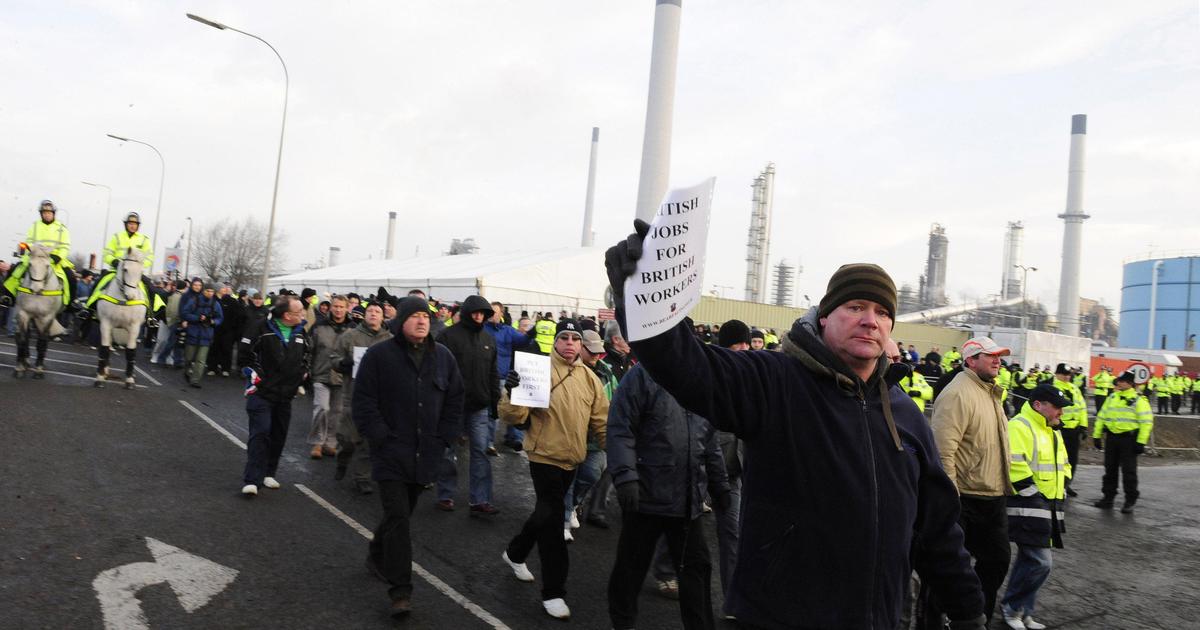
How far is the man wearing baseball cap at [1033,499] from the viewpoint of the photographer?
5.93 m

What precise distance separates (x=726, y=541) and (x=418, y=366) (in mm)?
2546

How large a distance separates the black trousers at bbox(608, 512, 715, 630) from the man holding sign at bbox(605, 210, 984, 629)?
2310 mm

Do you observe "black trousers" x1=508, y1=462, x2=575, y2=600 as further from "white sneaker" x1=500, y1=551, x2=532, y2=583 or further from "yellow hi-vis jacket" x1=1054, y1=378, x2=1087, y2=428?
"yellow hi-vis jacket" x1=1054, y1=378, x2=1087, y2=428

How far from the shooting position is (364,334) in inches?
354

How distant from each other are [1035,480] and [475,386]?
5.01 metres

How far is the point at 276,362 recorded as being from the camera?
756cm

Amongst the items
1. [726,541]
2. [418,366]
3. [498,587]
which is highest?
[418,366]

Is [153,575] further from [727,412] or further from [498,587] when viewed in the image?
[727,412]

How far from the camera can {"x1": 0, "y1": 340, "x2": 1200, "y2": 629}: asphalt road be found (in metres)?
4.86

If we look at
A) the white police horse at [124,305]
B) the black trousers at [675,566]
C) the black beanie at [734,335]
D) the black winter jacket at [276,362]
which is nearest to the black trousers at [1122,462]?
the black beanie at [734,335]

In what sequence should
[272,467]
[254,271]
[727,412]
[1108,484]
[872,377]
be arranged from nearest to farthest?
[727,412]
[872,377]
[272,467]
[1108,484]
[254,271]

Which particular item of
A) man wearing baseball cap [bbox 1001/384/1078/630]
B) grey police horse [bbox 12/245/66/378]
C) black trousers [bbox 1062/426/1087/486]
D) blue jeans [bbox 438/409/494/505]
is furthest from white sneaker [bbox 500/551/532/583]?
black trousers [bbox 1062/426/1087/486]

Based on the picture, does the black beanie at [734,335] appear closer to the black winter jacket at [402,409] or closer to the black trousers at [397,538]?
the black winter jacket at [402,409]

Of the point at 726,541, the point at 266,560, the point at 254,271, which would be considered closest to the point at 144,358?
the point at 266,560
